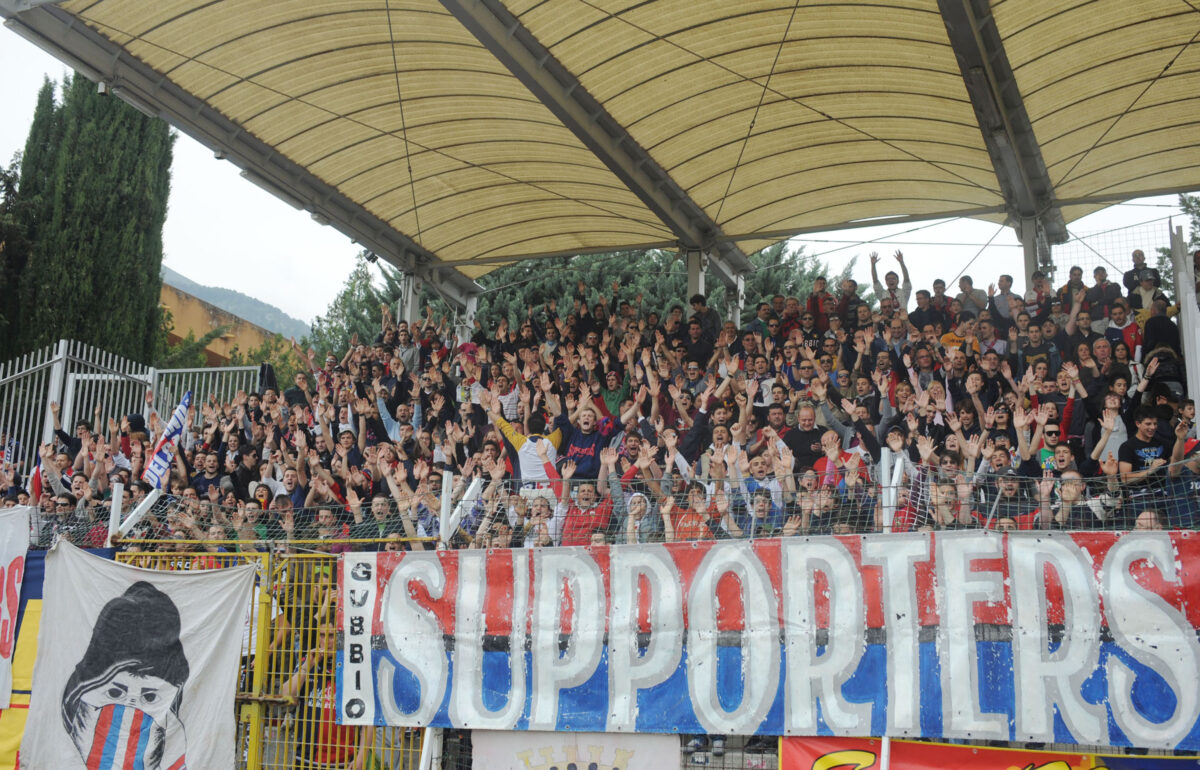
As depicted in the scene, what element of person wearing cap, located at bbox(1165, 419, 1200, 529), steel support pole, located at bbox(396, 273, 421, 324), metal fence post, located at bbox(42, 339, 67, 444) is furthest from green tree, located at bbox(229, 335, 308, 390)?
person wearing cap, located at bbox(1165, 419, 1200, 529)

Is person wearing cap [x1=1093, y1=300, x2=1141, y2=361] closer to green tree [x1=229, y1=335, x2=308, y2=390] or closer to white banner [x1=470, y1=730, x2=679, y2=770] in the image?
white banner [x1=470, y1=730, x2=679, y2=770]

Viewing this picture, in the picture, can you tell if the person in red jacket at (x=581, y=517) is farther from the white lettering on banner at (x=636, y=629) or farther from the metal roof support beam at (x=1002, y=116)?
the metal roof support beam at (x=1002, y=116)

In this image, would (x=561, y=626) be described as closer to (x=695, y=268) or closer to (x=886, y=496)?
(x=886, y=496)

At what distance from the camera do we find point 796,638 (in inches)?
275

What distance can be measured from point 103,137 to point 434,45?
69.3 ft

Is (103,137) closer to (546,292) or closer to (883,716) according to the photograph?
(546,292)

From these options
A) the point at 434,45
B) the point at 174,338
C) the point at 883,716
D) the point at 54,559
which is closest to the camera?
the point at 883,716

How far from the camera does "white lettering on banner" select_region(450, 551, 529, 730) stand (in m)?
7.63

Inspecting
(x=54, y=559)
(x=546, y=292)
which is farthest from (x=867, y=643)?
(x=546, y=292)

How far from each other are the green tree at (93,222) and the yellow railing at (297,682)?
2210cm

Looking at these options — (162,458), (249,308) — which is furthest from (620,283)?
(249,308)

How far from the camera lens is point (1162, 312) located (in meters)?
11.8

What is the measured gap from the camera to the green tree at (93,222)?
2838 cm

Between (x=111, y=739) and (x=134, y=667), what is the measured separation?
566mm
